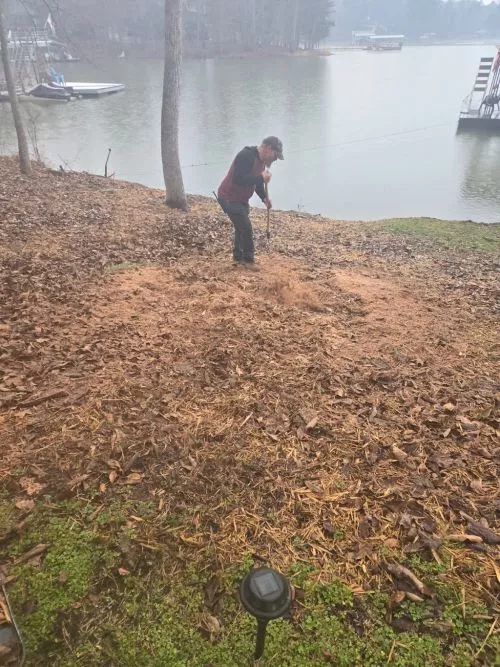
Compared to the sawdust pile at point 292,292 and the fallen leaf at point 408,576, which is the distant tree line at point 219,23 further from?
the fallen leaf at point 408,576

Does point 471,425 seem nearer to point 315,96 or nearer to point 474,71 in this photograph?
point 315,96

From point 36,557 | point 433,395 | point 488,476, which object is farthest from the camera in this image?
point 433,395

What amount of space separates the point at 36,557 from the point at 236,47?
63260 millimetres

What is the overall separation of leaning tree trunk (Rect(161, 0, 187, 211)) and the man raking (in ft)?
16.5

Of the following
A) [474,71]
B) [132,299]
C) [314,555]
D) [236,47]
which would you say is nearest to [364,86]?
[474,71]

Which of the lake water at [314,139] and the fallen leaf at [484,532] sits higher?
the fallen leaf at [484,532]

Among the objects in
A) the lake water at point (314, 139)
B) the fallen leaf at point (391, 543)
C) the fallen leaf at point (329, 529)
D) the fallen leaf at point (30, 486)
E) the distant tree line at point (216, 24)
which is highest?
the distant tree line at point (216, 24)

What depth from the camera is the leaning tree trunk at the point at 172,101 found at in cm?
903

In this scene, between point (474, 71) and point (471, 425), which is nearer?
point (471, 425)

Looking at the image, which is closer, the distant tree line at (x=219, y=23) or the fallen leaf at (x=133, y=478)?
the fallen leaf at (x=133, y=478)

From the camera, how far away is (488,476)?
268 centimetres

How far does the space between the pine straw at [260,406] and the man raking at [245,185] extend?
1.65 ft

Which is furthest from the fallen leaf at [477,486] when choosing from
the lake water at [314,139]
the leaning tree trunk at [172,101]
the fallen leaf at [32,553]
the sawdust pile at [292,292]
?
the lake water at [314,139]

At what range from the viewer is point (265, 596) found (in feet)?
4.70
